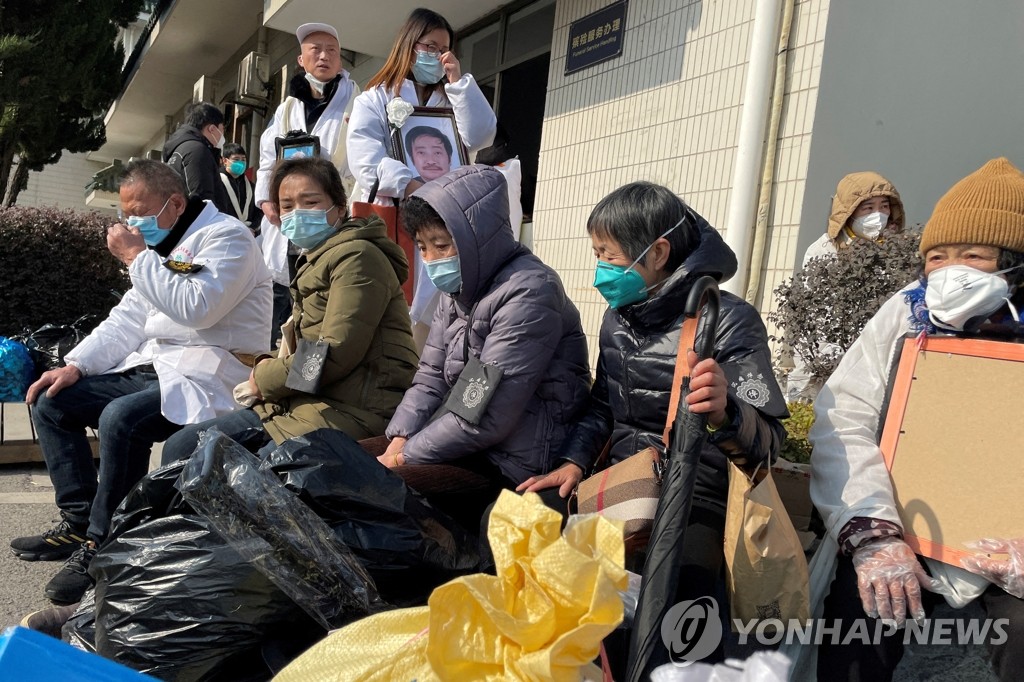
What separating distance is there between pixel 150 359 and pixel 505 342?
2.06 meters

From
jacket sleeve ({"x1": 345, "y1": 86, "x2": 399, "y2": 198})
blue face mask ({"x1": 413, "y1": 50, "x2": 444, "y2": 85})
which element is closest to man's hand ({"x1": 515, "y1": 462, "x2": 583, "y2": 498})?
jacket sleeve ({"x1": 345, "y1": 86, "x2": 399, "y2": 198})

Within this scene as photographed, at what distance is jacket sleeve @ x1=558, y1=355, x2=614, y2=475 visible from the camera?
2.63 metres

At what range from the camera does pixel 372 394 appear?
3178mm

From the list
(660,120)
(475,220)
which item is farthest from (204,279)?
(660,120)

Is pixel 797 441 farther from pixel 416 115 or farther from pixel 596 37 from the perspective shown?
pixel 596 37

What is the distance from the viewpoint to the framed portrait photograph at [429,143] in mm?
4453

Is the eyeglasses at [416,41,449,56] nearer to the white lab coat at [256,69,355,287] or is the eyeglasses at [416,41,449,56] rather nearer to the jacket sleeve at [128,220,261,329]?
the white lab coat at [256,69,355,287]

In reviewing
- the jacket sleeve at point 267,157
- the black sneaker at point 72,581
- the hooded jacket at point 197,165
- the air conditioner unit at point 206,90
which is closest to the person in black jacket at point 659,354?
the black sneaker at point 72,581

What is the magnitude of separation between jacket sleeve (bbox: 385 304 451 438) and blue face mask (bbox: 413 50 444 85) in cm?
181

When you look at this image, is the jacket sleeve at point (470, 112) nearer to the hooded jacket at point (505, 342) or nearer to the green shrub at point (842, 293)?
the hooded jacket at point (505, 342)

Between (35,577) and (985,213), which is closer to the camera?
(985,213)

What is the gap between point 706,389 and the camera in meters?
1.77

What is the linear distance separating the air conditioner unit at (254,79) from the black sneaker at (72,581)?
10.9m

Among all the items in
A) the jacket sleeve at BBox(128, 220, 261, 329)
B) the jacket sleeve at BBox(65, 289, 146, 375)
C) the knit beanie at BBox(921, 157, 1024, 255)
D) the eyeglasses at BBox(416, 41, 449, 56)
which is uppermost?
the eyeglasses at BBox(416, 41, 449, 56)
